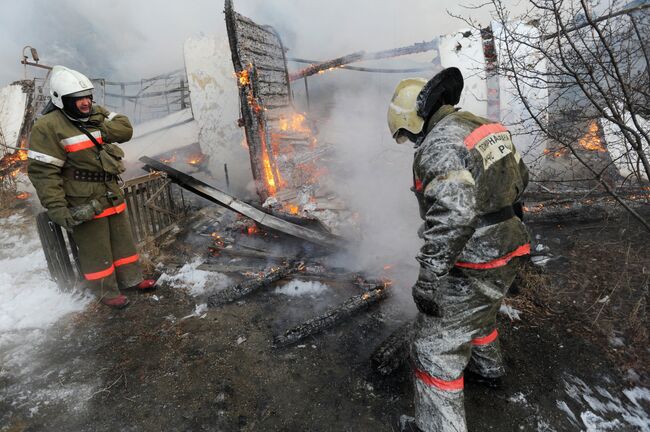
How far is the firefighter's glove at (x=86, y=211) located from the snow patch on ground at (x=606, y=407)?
4904 mm

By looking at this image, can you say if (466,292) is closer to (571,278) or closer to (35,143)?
(571,278)

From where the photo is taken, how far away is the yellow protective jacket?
3.65 metres

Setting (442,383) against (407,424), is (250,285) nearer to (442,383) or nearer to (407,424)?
(407,424)

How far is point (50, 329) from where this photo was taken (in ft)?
12.2

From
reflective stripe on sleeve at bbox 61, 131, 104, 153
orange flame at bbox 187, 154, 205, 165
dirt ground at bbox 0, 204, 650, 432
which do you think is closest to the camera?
dirt ground at bbox 0, 204, 650, 432

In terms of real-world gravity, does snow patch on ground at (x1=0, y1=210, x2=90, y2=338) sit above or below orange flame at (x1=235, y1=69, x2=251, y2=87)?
below

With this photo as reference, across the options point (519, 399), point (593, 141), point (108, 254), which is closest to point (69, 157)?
point (108, 254)

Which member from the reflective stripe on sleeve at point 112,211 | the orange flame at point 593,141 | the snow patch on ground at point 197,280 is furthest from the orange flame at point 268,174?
the orange flame at point 593,141

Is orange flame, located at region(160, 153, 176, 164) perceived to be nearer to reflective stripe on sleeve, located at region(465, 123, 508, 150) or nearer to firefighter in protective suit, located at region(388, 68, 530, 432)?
firefighter in protective suit, located at region(388, 68, 530, 432)

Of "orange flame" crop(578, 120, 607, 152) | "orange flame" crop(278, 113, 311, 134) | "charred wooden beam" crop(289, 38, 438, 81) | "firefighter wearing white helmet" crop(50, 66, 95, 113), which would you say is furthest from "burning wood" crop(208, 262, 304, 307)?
"charred wooden beam" crop(289, 38, 438, 81)

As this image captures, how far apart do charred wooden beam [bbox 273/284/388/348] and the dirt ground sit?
89mm

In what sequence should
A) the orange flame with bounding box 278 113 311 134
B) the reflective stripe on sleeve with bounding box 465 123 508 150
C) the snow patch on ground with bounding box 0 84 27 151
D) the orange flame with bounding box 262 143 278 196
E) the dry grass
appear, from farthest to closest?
the snow patch on ground with bounding box 0 84 27 151, the orange flame with bounding box 278 113 311 134, the orange flame with bounding box 262 143 278 196, the dry grass, the reflective stripe on sleeve with bounding box 465 123 508 150

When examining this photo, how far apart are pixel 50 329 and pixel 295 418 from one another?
3.00 metres

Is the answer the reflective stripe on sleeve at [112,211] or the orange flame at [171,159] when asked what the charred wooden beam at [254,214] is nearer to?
the reflective stripe on sleeve at [112,211]
